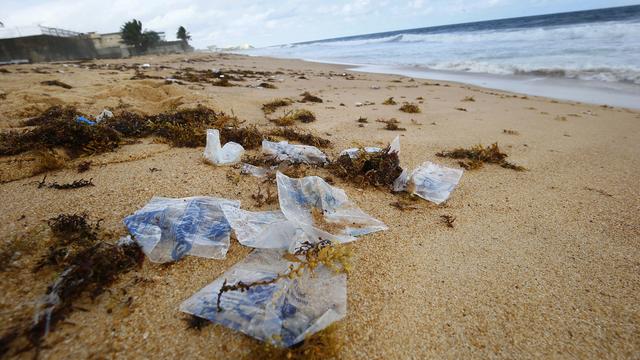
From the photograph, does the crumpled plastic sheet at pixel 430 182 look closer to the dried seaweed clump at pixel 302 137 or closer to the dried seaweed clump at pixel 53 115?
the dried seaweed clump at pixel 302 137

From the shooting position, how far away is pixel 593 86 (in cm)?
755

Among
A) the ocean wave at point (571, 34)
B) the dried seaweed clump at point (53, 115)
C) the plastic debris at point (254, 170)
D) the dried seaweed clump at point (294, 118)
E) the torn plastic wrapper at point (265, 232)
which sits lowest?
the torn plastic wrapper at point (265, 232)

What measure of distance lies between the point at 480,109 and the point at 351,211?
4.67 m

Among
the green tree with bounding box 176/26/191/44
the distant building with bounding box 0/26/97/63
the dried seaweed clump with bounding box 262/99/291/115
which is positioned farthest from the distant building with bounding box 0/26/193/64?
the dried seaweed clump with bounding box 262/99/291/115

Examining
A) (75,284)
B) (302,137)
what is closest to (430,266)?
(75,284)

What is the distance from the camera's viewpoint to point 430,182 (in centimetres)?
236

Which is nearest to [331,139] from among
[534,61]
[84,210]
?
[84,210]

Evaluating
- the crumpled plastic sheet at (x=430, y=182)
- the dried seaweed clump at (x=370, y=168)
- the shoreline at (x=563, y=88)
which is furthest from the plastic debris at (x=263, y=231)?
the shoreline at (x=563, y=88)

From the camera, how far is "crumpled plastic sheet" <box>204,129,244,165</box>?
8.13 ft

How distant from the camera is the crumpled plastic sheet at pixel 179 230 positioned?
4.79 ft

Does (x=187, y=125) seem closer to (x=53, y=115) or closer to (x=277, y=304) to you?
(x=53, y=115)

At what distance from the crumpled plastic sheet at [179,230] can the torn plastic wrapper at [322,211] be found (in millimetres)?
386

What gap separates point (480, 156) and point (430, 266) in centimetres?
186

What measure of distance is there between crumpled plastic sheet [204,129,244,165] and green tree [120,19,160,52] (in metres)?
41.6
